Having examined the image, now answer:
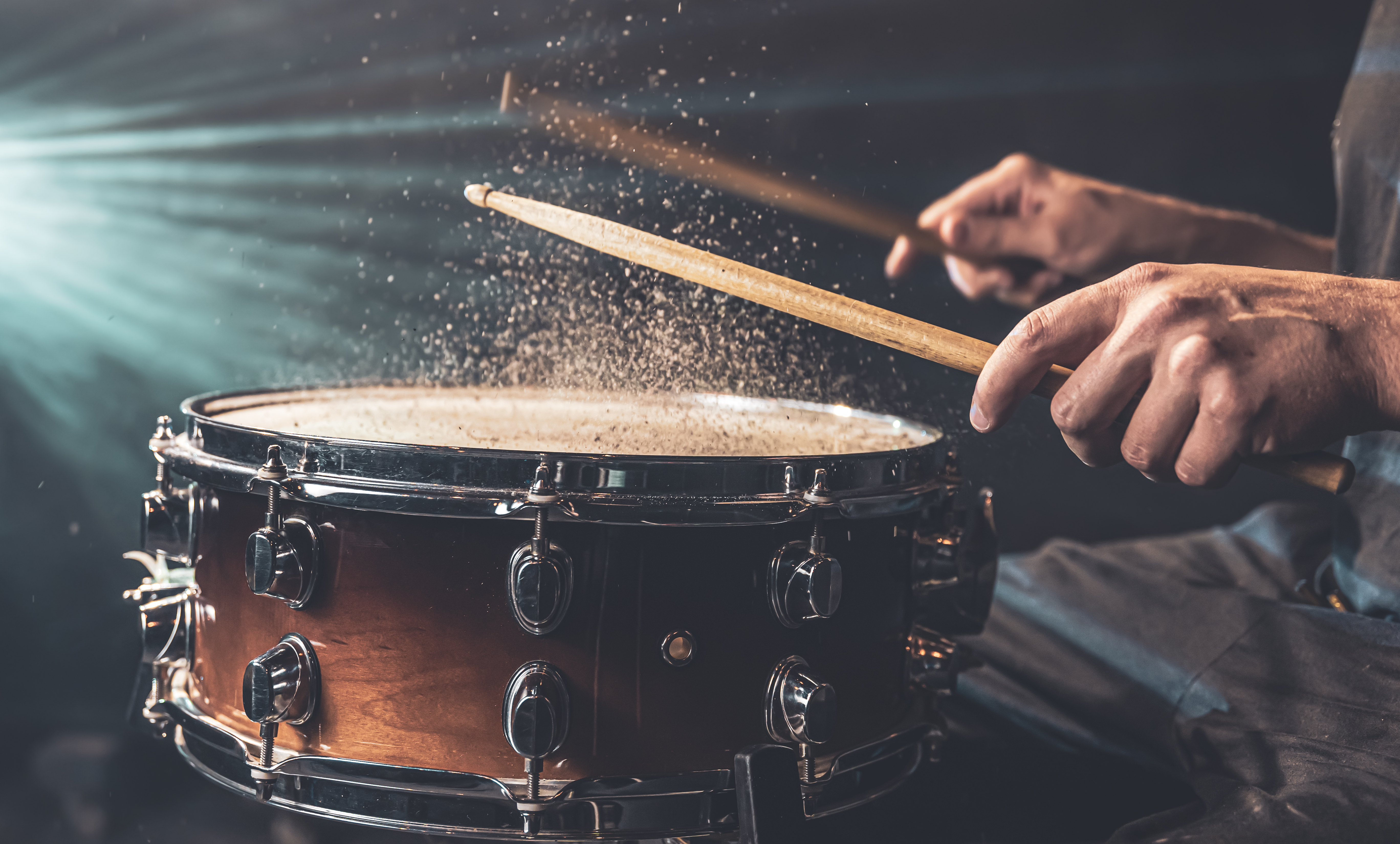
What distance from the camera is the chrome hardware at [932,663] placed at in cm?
99

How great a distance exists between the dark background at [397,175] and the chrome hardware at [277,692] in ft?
2.09

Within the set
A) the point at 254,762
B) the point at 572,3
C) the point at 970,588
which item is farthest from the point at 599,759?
the point at 572,3

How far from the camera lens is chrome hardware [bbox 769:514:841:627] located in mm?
796

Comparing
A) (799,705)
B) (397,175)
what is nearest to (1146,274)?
(799,705)

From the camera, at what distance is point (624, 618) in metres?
0.78

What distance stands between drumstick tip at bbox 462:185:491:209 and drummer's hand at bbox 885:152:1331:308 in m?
0.66

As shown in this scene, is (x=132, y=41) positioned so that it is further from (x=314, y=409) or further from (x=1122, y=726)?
(x=1122, y=726)

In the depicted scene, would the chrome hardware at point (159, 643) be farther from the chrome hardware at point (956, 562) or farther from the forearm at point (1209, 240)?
the forearm at point (1209, 240)

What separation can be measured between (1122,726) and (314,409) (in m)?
1.07

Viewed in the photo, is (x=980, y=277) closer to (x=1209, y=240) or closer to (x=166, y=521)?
(x=1209, y=240)

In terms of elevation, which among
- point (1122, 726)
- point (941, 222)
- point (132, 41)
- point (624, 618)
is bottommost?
point (1122, 726)

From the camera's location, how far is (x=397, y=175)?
1.89 meters

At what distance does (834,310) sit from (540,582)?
34 centimetres

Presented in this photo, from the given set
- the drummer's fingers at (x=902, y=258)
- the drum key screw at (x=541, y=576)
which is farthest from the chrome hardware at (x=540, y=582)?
the drummer's fingers at (x=902, y=258)
